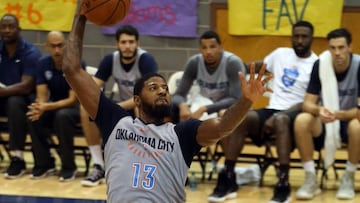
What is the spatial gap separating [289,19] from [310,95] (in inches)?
62.1

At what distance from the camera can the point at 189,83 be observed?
233 inches

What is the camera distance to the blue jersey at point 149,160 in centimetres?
319

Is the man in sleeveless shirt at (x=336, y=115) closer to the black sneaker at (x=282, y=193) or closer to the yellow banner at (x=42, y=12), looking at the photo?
the black sneaker at (x=282, y=193)

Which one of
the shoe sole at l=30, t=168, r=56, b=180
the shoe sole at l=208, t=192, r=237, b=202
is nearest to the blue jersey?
the shoe sole at l=208, t=192, r=237, b=202

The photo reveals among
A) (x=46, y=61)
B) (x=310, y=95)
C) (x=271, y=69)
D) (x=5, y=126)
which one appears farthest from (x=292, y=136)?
(x=5, y=126)

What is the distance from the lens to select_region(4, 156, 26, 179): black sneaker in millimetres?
6016

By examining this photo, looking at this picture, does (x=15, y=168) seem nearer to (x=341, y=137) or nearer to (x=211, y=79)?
(x=211, y=79)

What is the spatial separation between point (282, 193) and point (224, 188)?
45 centimetres

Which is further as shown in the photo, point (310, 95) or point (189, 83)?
point (189, 83)

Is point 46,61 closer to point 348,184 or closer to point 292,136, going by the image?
point 292,136

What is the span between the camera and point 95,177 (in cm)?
579

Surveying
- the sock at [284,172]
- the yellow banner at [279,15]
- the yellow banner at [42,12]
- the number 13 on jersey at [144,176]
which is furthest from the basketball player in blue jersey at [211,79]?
the number 13 on jersey at [144,176]

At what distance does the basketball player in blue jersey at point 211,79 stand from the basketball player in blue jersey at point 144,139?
2.27m

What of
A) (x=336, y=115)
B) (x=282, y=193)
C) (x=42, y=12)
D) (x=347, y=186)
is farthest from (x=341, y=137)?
(x=42, y=12)
